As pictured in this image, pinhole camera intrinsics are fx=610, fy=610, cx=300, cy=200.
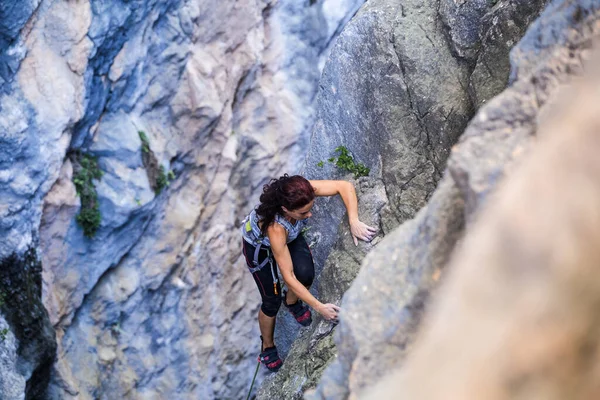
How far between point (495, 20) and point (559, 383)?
182 inches

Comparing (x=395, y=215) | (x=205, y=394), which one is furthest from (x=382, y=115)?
(x=205, y=394)

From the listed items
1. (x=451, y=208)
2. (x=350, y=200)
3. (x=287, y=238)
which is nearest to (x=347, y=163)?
(x=350, y=200)

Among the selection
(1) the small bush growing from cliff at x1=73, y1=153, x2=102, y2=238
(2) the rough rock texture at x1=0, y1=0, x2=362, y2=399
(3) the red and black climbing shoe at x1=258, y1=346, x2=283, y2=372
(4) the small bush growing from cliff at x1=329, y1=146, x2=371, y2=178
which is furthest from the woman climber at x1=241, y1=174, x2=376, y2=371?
(1) the small bush growing from cliff at x1=73, y1=153, x2=102, y2=238

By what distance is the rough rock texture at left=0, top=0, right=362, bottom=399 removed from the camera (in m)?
8.47

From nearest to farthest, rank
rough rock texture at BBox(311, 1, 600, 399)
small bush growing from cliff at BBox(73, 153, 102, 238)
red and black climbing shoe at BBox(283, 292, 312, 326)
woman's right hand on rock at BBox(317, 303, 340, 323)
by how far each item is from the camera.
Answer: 1. rough rock texture at BBox(311, 1, 600, 399)
2. woman's right hand on rock at BBox(317, 303, 340, 323)
3. red and black climbing shoe at BBox(283, 292, 312, 326)
4. small bush growing from cliff at BBox(73, 153, 102, 238)

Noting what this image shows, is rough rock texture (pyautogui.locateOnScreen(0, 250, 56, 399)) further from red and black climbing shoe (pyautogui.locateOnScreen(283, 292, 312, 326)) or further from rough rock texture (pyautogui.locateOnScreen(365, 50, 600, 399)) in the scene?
rough rock texture (pyautogui.locateOnScreen(365, 50, 600, 399))

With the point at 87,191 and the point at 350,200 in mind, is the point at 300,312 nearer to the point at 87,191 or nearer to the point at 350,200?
the point at 350,200

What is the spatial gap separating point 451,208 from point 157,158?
8284 millimetres

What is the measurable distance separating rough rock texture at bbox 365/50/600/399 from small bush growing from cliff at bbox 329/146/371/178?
4.18 meters

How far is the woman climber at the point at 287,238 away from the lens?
573 centimetres

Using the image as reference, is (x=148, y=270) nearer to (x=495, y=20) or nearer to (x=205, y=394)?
(x=205, y=394)

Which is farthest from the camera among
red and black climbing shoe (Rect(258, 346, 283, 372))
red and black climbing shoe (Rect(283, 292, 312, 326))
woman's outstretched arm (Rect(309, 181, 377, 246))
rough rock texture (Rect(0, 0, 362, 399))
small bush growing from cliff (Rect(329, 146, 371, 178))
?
rough rock texture (Rect(0, 0, 362, 399))

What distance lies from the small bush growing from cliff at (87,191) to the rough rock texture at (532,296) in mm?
7999

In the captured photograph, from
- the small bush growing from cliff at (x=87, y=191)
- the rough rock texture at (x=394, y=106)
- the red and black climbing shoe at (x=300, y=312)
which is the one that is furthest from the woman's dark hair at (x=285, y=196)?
the small bush growing from cliff at (x=87, y=191)
